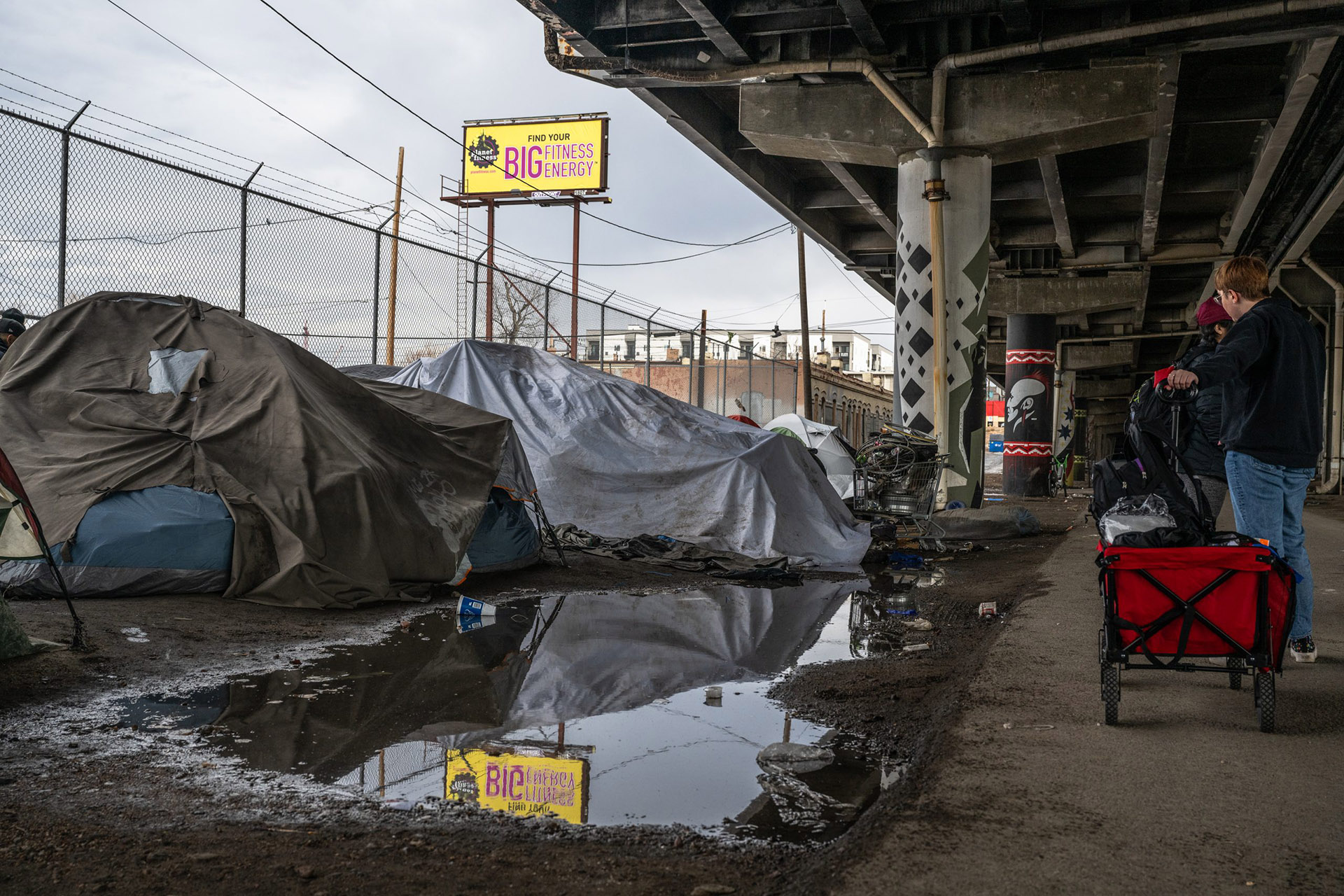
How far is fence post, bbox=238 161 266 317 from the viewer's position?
979 cm

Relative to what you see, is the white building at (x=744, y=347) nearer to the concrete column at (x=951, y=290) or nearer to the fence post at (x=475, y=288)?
the concrete column at (x=951, y=290)

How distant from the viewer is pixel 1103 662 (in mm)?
3637

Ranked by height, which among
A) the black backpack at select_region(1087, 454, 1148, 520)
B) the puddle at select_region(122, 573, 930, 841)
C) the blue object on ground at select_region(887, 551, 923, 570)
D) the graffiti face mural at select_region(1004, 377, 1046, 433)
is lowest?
the puddle at select_region(122, 573, 930, 841)

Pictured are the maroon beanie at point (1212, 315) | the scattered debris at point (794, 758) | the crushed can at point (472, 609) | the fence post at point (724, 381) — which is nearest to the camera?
the scattered debris at point (794, 758)

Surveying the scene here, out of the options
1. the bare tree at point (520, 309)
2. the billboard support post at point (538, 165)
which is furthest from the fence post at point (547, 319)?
the billboard support post at point (538, 165)

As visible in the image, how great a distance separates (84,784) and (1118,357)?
38.1 meters

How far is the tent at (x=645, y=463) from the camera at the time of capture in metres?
9.95

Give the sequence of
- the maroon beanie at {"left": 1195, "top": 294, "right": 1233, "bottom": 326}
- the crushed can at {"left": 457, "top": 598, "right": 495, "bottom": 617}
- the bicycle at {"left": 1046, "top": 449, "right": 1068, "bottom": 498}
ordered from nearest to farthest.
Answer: the maroon beanie at {"left": 1195, "top": 294, "right": 1233, "bottom": 326} → the crushed can at {"left": 457, "top": 598, "right": 495, "bottom": 617} → the bicycle at {"left": 1046, "top": 449, "right": 1068, "bottom": 498}

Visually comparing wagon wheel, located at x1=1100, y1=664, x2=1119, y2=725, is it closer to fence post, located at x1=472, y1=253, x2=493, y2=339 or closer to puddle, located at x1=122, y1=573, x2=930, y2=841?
puddle, located at x1=122, y1=573, x2=930, y2=841

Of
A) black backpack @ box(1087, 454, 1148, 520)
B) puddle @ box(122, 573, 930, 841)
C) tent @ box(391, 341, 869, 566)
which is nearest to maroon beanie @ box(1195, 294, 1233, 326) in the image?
black backpack @ box(1087, 454, 1148, 520)

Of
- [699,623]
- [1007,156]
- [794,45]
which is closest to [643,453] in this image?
[699,623]

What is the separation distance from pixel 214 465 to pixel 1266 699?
5.84 metres

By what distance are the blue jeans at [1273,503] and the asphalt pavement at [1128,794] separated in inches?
21.2

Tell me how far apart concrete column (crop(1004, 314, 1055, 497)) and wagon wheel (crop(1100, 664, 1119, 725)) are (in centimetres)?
2262
